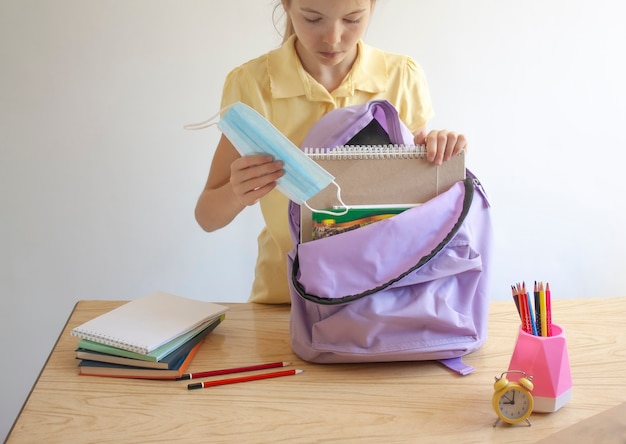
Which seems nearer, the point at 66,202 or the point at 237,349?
the point at 237,349

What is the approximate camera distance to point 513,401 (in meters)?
0.95

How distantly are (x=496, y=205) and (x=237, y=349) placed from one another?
1.40 meters

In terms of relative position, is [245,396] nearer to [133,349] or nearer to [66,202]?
[133,349]

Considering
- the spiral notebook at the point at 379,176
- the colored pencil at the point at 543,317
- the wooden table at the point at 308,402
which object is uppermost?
the spiral notebook at the point at 379,176

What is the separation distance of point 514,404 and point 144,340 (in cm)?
54

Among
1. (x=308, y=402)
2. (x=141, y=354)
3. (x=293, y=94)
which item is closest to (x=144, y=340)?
(x=141, y=354)

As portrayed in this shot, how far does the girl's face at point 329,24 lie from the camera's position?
1208 mm

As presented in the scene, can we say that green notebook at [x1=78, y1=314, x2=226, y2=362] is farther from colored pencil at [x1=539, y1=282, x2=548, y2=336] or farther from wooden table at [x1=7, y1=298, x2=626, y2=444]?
colored pencil at [x1=539, y1=282, x2=548, y2=336]

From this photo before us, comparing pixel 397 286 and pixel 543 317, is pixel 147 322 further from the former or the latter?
pixel 543 317

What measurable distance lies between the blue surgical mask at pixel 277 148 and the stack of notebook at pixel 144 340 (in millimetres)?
285

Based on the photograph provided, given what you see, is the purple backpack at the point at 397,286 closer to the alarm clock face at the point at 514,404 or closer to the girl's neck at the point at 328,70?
the alarm clock face at the point at 514,404

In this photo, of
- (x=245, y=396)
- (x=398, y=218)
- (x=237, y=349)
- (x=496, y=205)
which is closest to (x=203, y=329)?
(x=237, y=349)

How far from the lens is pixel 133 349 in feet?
3.60

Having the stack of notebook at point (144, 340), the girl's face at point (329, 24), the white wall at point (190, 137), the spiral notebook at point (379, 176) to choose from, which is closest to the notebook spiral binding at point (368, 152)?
the spiral notebook at point (379, 176)
